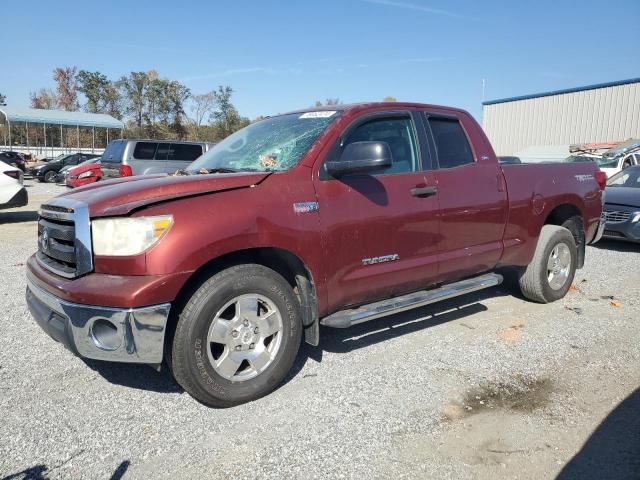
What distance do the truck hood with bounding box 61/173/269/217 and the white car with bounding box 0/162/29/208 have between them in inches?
320

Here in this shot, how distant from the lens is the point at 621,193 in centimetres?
899

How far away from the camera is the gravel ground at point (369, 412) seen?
8.55 feet

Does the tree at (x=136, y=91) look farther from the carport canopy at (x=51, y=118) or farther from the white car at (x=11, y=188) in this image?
the white car at (x=11, y=188)

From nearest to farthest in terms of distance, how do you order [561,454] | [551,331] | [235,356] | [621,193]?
[561,454]
[235,356]
[551,331]
[621,193]

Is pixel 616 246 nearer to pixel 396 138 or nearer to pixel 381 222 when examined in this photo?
pixel 396 138

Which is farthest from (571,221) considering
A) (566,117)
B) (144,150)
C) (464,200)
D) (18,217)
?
(566,117)

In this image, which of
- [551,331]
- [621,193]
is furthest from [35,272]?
[621,193]

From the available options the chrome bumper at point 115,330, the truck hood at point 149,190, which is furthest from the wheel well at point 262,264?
the truck hood at point 149,190

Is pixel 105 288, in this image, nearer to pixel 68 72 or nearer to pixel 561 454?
pixel 561 454

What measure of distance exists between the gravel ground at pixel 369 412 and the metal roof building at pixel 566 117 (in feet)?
96.9

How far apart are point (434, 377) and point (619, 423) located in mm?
1139

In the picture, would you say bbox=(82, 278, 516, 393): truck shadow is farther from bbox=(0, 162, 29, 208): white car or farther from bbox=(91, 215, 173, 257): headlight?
bbox=(0, 162, 29, 208): white car

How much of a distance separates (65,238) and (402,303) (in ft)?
7.76

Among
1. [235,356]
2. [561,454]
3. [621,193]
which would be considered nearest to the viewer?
[561,454]
